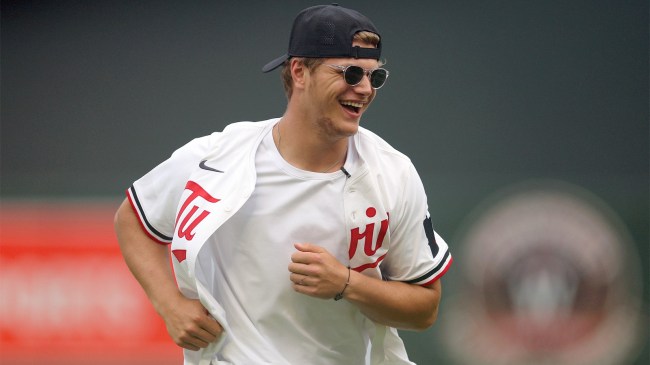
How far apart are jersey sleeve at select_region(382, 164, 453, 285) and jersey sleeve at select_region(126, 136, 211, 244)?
0.80m

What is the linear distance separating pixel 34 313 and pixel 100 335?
0.49 meters

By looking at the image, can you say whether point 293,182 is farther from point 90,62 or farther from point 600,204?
point 90,62

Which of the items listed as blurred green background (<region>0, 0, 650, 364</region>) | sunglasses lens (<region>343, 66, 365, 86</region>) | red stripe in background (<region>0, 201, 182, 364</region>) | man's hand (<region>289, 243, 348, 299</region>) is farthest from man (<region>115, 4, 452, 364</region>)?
blurred green background (<region>0, 0, 650, 364</region>)

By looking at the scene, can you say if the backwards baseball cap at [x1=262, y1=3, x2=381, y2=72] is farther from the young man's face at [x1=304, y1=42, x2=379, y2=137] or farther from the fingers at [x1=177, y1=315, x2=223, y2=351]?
the fingers at [x1=177, y1=315, x2=223, y2=351]

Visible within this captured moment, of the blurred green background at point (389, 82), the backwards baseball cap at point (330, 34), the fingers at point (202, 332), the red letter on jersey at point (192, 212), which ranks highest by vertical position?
the backwards baseball cap at point (330, 34)

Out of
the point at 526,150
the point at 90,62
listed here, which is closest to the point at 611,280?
the point at 526,150

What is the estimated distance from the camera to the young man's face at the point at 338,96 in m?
3.76

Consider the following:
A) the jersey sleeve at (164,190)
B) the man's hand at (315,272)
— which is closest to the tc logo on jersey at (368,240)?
the man's hand at (315,272)

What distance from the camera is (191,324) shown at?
3826 millimetres

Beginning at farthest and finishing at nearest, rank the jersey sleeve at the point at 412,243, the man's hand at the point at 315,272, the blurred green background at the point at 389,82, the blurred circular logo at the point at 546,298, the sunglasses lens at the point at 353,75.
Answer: the blurred green background at the point at 389,82, the blurred circular logo at the point at 546,298, the jersey sleeve at the point at 412,243, the sunglasses lens at the point at 353,75, the man's hand at the point at 315,272

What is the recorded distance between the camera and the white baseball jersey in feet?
12.5

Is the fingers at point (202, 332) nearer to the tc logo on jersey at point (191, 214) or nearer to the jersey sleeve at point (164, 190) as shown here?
the tc logo on jersey at point (191, 214)

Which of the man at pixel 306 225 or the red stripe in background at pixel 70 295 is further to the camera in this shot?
the red stripe in background at pixel 70 295

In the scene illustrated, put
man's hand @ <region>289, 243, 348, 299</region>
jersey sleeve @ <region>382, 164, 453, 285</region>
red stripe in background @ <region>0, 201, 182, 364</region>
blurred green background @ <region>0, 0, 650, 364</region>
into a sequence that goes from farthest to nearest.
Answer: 1. blurred green background @ <region>0, 0, 650, 364</region>
2. red stripe in background @ <region>0, 201, 182, 364</region>
3. jersey sleeve @ <region>382, 164, 453, 285</region>
4. man's hand @ <region>289, 243, 348, 299</region>
